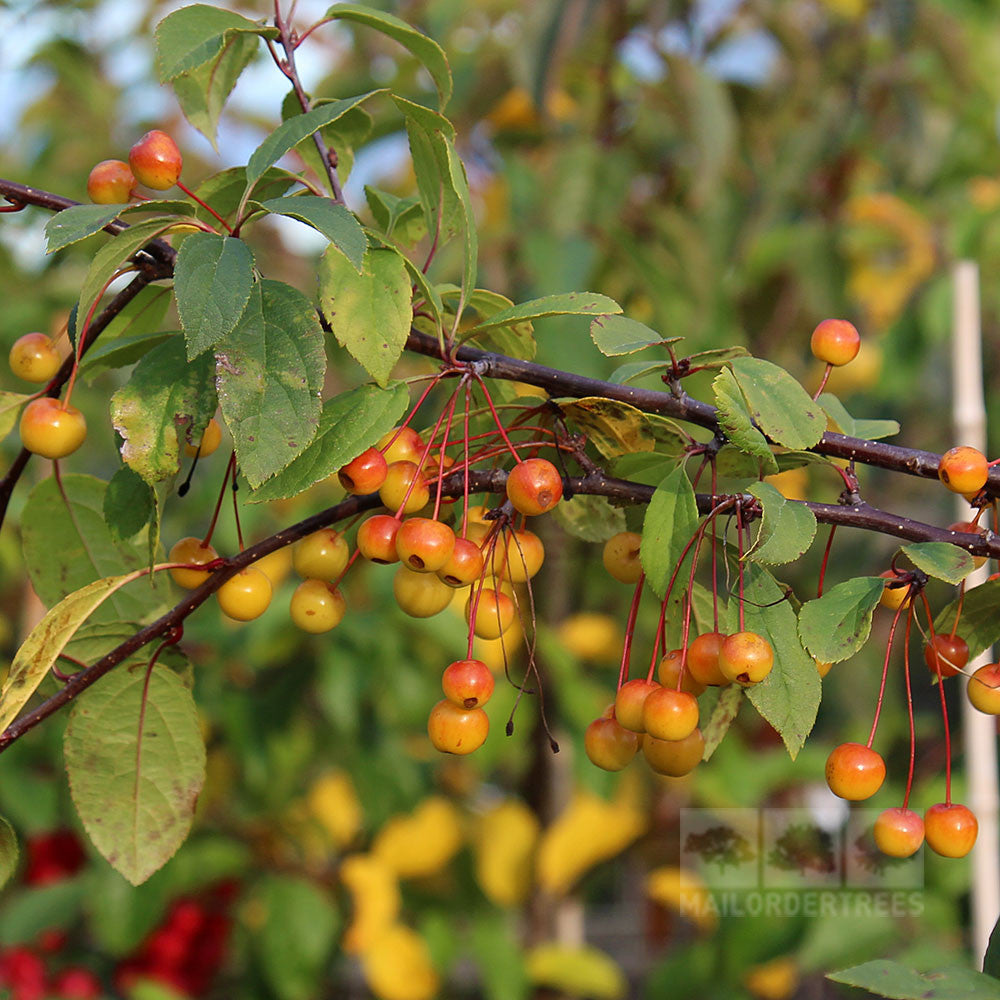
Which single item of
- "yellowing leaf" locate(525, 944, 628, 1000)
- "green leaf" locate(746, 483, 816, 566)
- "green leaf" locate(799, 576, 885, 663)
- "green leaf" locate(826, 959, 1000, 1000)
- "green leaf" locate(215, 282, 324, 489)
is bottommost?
"yellowing leaf" locate(525, 944, 628, 1000)

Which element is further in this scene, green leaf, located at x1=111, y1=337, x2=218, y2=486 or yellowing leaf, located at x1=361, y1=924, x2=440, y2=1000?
yellowing leaf, located at x1=361, y1=924, x2=440, y2=1000

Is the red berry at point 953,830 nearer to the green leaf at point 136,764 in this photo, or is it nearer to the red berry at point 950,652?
the red berry at point 950,652

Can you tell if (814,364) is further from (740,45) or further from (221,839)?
(221,839)

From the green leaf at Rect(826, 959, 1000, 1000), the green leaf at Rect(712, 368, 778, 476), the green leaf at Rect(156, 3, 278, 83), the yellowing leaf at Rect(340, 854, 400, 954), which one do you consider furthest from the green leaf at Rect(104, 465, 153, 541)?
the yellowing leaf at Rect(340, 854, 400, 954)

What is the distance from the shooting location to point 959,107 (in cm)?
225

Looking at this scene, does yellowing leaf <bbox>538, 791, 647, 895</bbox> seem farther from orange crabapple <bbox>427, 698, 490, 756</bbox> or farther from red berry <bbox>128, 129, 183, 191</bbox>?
red berry <bbox>128, 129, 183, 191</bbox>

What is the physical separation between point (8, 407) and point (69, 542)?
0.36ft

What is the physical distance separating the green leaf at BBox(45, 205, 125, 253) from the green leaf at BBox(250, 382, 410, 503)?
153 mm

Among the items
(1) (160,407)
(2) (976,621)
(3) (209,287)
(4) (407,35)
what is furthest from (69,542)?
(2) (976,621)

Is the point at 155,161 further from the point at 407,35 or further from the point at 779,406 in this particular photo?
the point at 779,406

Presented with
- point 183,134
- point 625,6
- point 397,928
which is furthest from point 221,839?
point 183,134

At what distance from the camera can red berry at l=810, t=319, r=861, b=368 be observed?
2.40ft

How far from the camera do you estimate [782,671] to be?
611 millimetres

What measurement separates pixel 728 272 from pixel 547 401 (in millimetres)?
1604
